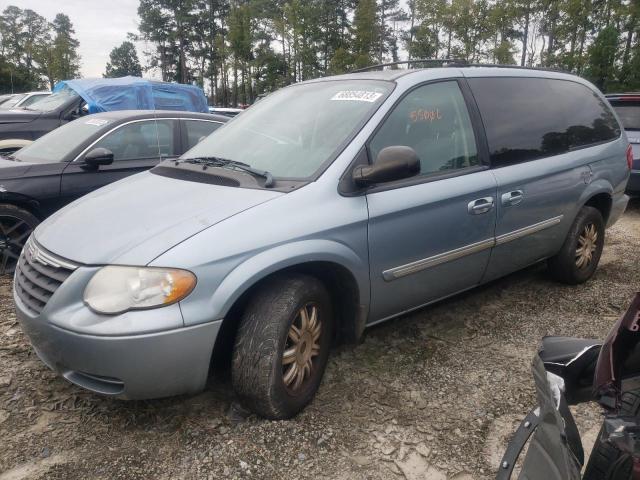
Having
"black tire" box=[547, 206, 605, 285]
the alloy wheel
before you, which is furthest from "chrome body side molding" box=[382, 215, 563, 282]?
the alloy wheel

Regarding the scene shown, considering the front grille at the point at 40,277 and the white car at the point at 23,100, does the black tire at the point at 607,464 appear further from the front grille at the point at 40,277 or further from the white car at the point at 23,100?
the white car at the point at 23,100

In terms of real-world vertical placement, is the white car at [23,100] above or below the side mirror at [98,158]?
above

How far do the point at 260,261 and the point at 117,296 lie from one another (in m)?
0.61

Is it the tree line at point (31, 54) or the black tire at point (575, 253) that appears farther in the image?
the tree line at point (31, 54)

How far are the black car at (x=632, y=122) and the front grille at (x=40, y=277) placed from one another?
7.37m

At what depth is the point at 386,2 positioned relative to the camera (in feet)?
160

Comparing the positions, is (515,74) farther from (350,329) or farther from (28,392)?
(28,392)

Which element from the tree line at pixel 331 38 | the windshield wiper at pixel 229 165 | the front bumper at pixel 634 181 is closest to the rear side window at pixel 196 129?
the windshield wiper at pixel 229 165

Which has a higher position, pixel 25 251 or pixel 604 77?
pixel 604 77

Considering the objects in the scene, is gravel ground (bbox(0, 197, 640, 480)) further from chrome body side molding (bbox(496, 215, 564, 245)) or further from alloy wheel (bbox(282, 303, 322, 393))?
chrome body side molding (bbox(496, 215, 564, 245))

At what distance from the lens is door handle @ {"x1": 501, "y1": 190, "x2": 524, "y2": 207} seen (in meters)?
3.34

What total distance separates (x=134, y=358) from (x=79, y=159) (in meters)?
3.40

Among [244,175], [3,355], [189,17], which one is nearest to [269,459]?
[244,175]

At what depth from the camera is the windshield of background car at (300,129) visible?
2764mm
